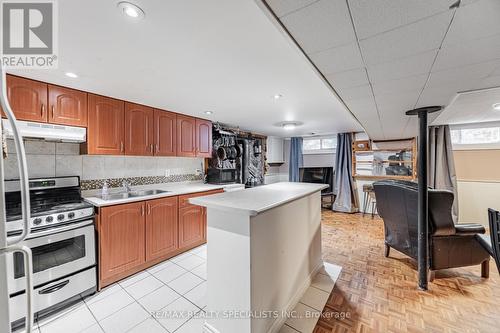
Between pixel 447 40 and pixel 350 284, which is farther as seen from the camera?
pixel 350 284

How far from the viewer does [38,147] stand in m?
2.16

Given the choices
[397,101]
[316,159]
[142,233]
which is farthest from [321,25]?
[316,159]

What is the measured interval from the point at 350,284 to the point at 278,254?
1.17 metres

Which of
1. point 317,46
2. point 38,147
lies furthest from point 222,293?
point 38,147

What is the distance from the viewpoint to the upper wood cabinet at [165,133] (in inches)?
114

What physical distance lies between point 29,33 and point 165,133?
180 cm

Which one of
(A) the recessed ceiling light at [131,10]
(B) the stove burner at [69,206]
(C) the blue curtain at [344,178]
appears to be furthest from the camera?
(C) the blue curtain at [344,178]

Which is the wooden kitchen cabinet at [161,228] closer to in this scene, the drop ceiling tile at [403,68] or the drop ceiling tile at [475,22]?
the drop ceiling tile at [403,68]

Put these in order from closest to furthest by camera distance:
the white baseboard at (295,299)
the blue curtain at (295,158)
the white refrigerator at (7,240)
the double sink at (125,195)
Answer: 1. the white refrigerator at (7,240)
2. the white baseboard at (295,299)
3. the double sink at (125,195)
4. the blue curtain at (295,158)

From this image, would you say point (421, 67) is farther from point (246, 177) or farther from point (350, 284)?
point (246, 177)

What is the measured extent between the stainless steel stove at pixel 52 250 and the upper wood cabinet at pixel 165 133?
1172mm

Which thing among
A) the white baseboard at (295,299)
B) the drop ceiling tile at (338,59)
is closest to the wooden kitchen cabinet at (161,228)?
the white baseboard at (295,299)

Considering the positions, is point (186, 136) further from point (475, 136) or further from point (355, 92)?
point (475, 136)

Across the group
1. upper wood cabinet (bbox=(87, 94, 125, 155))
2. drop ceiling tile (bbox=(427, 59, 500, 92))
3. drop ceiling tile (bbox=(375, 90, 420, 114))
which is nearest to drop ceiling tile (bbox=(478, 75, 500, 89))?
drop ceiling tile (bbox=(427, 59, 500, 92))
